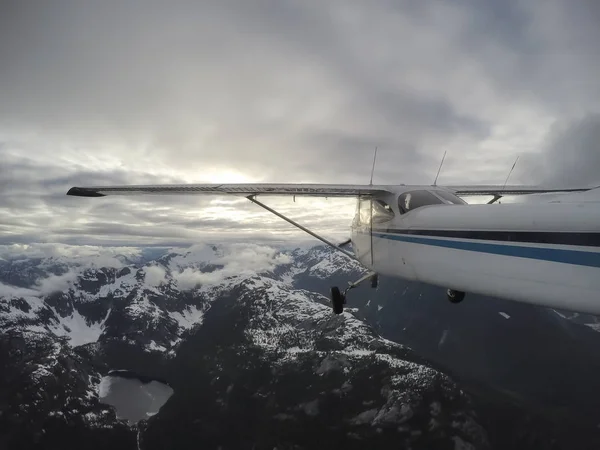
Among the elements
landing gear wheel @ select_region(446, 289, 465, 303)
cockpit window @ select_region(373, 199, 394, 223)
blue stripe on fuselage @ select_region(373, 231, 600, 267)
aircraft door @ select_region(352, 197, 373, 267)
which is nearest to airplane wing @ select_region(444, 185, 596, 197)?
landing gear wheel @ select_region(446, 289, 465, 303)

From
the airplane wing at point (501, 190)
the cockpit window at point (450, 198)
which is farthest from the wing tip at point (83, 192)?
the airplane wing at point (501, 190)

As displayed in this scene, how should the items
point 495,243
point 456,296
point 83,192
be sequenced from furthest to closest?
point 456,296 → point 83,192 → point 495,243

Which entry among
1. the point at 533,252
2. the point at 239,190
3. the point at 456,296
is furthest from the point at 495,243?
the point at 456,296

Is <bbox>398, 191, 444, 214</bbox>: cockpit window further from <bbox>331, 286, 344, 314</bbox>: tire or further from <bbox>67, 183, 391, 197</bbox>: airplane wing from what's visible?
<bbox>331, 286, 344, 314</bbox>: tire

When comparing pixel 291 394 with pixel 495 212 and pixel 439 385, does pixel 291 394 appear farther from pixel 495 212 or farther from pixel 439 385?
pixel 495 212

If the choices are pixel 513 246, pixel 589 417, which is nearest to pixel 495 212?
pixel 513 246

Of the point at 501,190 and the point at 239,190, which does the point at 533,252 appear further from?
the point at 501,190
